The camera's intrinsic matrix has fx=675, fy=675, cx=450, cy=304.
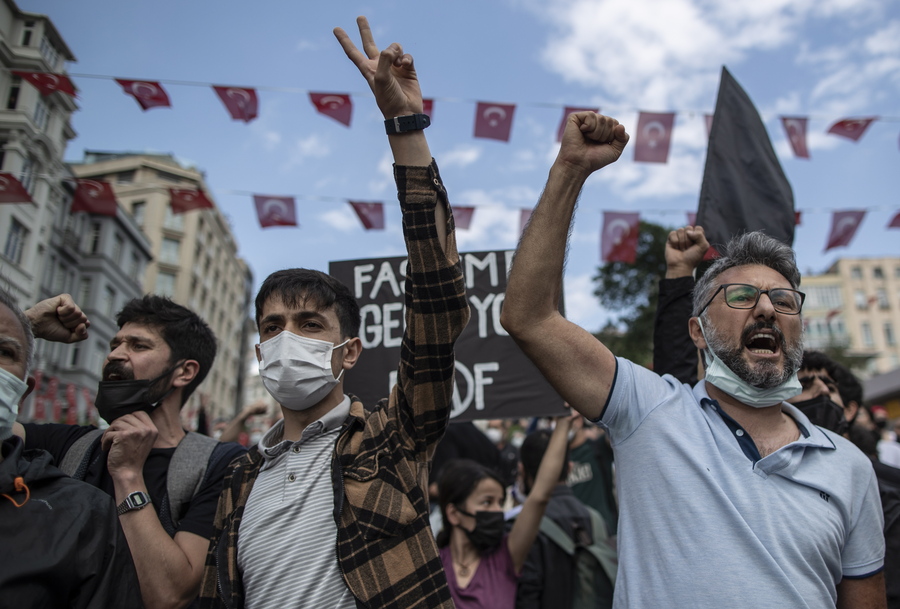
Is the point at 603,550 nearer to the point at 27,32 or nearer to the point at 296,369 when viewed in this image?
the point at 296,369

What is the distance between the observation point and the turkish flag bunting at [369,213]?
30.8 feet

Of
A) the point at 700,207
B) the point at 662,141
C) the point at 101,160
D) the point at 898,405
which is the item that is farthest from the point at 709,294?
the point at 101,160

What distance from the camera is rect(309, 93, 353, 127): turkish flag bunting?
25.5 feet

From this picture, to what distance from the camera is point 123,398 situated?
243 centimetres

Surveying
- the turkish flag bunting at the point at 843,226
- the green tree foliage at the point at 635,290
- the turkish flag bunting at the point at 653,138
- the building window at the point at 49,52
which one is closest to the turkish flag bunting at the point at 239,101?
the turkish flag bunting at the point at 653,138

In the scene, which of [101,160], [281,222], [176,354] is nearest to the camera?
[176,354]

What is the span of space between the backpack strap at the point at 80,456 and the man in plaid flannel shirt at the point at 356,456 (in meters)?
0.51

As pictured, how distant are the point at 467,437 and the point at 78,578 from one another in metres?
3.89

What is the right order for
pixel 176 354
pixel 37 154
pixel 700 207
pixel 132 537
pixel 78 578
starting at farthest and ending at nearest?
pixel 37 154
pixel 700 207
pixel 176 354
pixel 132 537
pixel 78 578

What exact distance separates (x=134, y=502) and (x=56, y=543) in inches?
19.2

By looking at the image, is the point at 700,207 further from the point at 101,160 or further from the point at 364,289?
the point at 101,160

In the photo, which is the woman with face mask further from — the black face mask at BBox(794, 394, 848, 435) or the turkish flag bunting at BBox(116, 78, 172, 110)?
the turkish flag bunting at BBox(116, 78, 172, 110)

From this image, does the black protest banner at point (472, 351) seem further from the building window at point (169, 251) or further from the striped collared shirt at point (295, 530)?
the building window at point (169, 251)

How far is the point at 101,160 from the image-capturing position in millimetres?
47531
